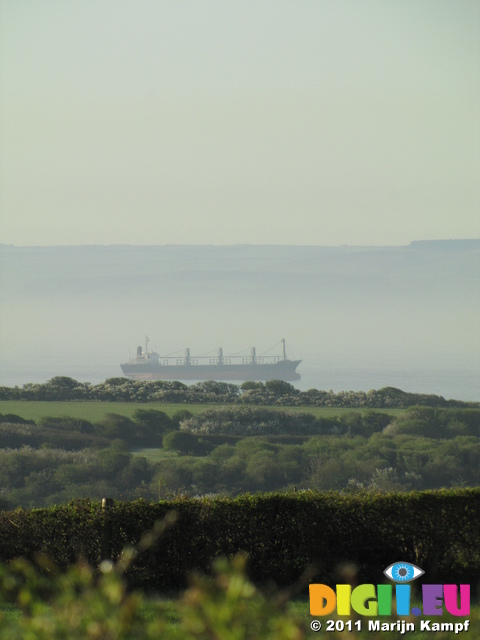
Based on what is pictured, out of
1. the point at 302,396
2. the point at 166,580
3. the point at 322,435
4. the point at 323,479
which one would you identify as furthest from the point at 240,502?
the point at 302,396

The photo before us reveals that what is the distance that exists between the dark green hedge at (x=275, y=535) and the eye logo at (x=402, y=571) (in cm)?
8

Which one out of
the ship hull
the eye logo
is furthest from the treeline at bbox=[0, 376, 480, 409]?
the ship hull

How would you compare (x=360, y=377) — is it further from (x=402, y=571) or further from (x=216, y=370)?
(x=402, y=571)

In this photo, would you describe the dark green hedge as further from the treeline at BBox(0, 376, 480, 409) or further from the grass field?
the treeline at BBox(0, 376, 480, 409)

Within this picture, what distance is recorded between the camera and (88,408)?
5291 centimetres

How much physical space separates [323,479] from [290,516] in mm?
32819

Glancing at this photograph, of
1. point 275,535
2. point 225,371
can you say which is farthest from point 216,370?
point 275,535

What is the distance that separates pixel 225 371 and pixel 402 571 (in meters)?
119

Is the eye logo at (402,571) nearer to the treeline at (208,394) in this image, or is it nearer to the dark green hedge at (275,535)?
the dark green hedge at (275,535)

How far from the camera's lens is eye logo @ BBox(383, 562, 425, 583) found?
8.82 meters

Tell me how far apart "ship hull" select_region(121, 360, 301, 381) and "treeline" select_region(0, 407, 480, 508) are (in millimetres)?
71914

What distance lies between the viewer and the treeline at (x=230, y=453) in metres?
37.5

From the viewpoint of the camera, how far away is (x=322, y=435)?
5106cm

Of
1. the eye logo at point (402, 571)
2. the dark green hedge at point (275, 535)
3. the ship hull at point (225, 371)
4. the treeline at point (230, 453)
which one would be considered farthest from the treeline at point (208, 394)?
the ship hull at point (225, 371)
